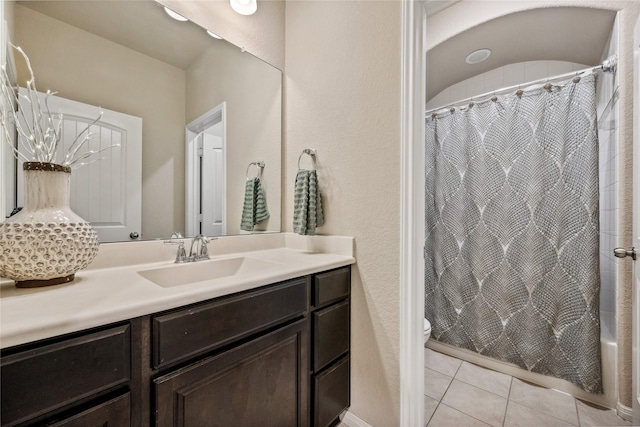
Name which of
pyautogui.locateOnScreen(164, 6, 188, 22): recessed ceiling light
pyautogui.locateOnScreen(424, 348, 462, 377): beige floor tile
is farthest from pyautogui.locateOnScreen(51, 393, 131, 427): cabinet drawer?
pyautogui.locateOnScreen(424, 348, 462, 377): beige floor tile

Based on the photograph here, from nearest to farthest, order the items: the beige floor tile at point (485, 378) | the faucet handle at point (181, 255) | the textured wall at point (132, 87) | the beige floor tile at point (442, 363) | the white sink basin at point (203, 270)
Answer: the textured wall at point (132, 87) → the white sink basin at point (203, 270) → the faucet handle at point (181, 255) → the beige floor tile at point (485, 378) → the beige floor tile at point (442, 363)

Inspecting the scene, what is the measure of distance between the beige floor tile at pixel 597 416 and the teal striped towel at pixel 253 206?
202cm

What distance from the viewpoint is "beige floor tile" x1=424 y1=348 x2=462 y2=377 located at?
1.86 metres

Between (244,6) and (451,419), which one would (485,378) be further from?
(244,6)

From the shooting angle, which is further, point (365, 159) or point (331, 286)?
point (365, 159)

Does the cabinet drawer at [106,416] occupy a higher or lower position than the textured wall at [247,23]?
lower

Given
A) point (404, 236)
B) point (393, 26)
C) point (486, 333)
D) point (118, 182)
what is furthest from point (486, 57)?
point (118, 182)

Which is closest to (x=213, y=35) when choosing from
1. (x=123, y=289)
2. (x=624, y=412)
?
(x=123, y=289)

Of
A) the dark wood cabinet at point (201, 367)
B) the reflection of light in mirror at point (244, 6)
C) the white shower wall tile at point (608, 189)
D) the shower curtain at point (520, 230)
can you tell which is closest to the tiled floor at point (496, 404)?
the shower curtain at point (520, 230)

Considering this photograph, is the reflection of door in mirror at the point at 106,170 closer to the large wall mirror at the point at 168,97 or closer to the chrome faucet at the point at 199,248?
the large wall mirror at the point at 168,97

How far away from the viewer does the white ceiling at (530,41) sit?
5.19 ft

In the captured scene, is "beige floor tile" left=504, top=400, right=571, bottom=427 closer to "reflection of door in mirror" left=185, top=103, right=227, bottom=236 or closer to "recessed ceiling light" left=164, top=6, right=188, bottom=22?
"reflection of door in mirror" left=185, top=103, right=227, bottom=236

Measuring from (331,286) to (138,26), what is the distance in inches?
56.1

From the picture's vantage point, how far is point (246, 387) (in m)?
0.88
